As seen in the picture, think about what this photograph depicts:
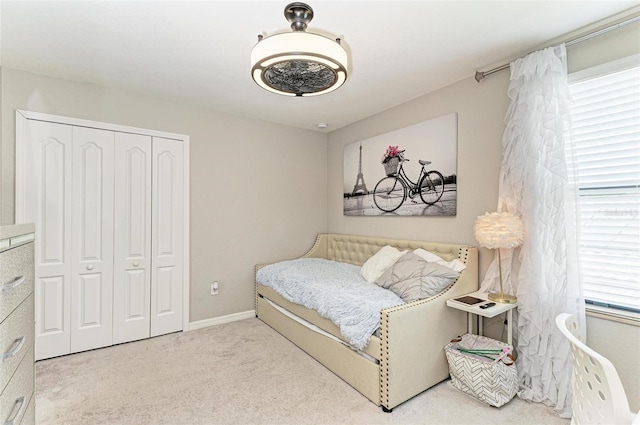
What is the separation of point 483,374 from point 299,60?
229cm

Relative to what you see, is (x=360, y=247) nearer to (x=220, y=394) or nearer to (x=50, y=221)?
(x=220, y=394)

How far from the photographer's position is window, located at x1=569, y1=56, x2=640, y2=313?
185cm

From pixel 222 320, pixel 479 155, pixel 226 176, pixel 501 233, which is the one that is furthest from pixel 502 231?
pixel 222 320

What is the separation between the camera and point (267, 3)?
5.84 ft

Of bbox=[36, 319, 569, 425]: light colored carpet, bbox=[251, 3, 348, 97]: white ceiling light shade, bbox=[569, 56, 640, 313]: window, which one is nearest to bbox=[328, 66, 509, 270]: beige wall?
bbox=[569, 56, 640, 313]: window

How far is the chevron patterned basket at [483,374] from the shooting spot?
2.01 meters

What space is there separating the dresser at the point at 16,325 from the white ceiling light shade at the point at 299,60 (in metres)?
1.35

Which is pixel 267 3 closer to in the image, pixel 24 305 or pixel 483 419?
pixel 24 305

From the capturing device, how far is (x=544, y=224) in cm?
213

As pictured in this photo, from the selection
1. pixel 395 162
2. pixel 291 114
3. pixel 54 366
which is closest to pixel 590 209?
pixel 395 162

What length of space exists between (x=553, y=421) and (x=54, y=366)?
3.79m

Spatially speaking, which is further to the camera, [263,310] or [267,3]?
[263,310]

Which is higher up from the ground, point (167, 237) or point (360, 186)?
point (360, 186)

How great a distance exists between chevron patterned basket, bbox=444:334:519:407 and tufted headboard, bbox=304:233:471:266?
0.72 meters
